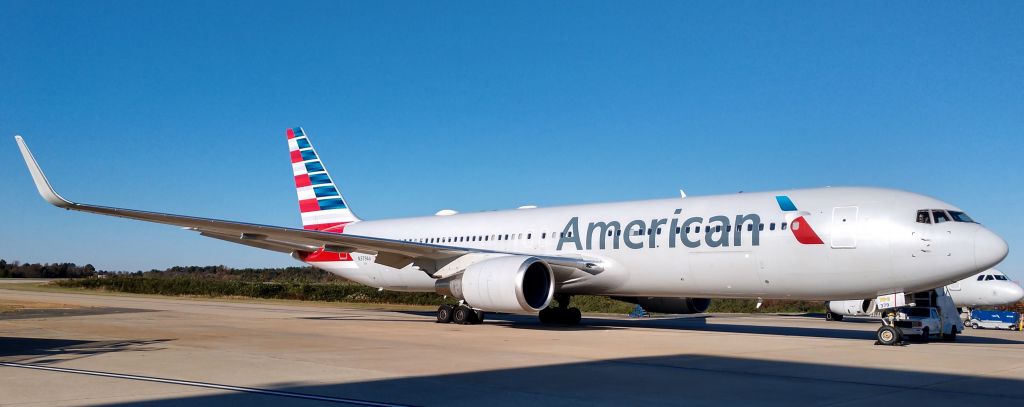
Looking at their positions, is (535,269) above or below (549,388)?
above

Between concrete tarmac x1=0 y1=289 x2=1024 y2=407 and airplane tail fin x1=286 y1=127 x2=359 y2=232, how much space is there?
1075 centimetres

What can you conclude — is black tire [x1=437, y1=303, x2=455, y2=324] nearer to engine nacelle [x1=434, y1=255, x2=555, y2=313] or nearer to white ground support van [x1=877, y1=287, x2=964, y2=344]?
engine nacelle [x1=434, y1=255, x2=555, y2=313]

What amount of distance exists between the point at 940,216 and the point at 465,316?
10.9m

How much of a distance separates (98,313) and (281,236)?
8.30 metres

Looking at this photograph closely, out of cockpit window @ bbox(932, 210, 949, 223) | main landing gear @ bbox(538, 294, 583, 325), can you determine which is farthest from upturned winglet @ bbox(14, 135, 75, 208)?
cockpit window @ bbox(932, 210, 949, 223)

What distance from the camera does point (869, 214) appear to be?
15023 millimetres

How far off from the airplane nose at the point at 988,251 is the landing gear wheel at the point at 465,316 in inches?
443

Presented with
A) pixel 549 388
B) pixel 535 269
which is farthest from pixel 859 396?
pixel 535 269

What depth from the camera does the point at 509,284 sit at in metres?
17.3

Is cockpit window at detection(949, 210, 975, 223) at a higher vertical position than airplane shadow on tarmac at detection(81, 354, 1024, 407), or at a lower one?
higher

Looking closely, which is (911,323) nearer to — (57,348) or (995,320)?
(995,320)

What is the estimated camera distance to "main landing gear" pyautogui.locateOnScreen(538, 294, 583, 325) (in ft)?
70.5

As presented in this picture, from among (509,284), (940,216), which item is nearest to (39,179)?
(509,284)

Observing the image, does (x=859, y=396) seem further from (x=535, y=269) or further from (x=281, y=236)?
(x=281, y=236)
